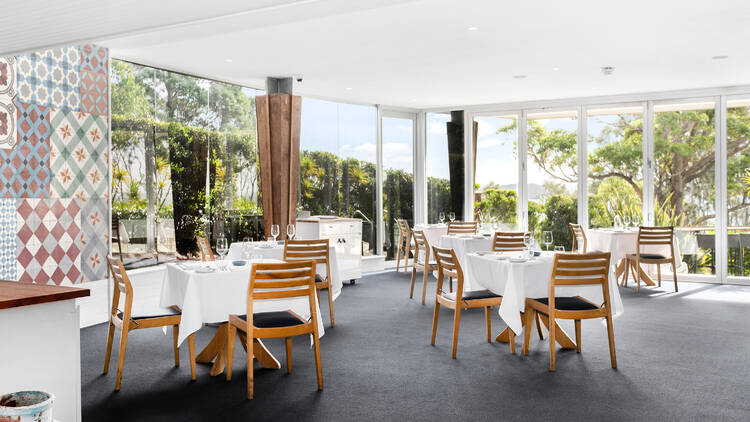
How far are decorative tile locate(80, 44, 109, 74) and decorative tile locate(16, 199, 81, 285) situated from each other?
148 cm

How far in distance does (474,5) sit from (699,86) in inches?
226

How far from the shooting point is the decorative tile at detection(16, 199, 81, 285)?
5672 millimetres

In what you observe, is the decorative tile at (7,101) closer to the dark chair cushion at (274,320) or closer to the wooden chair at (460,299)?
the dark chair cushion at (274,320)

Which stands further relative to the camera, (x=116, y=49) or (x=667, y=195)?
(x=667, y=195)

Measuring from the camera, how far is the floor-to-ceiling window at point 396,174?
1141 cm

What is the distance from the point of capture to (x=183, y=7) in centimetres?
317

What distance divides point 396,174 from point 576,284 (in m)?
7.01

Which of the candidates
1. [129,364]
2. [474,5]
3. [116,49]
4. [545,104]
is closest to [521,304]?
[474,5]

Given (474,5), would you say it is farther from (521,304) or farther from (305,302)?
(305,302)

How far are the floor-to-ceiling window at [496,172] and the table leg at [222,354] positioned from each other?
283 inches

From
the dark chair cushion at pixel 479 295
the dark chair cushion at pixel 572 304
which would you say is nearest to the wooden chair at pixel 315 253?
the dark chair cushion at pixel 479 295

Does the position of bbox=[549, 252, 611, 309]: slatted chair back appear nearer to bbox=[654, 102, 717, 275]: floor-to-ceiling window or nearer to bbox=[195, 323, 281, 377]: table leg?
bbox=[195, 323, 281, 377]: table leg

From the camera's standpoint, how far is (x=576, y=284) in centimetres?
474

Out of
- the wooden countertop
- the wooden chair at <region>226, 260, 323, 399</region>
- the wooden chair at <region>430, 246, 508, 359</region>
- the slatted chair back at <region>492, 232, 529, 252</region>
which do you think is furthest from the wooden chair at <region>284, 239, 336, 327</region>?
the wooden countertop
